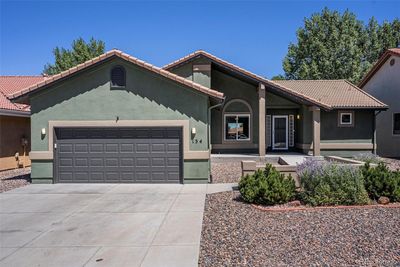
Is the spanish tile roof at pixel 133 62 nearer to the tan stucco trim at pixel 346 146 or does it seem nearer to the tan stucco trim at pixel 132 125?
the tan stucco trim at pixel 132 125

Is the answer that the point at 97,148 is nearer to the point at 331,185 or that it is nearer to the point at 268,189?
the point at 268,189

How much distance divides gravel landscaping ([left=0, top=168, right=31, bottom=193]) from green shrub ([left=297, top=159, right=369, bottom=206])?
10503 mm

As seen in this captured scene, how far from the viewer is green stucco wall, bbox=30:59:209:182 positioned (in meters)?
12.9

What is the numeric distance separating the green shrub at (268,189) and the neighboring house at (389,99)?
16337 millimetres

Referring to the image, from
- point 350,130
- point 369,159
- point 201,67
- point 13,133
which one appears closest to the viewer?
point 369,159

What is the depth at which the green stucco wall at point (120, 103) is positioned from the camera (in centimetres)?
1294

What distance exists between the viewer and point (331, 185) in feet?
31.0

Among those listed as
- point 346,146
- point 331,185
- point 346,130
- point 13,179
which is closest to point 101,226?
point 331,185

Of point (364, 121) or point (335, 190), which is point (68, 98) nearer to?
point (335, 190)

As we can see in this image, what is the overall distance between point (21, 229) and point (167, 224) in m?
3.26

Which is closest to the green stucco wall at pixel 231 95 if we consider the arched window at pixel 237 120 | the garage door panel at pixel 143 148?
the arched window at pixel 237 120

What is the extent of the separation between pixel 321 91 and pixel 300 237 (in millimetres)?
17706

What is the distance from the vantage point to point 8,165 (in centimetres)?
1708

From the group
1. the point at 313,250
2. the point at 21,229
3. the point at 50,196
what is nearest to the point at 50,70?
the point at 50,196
